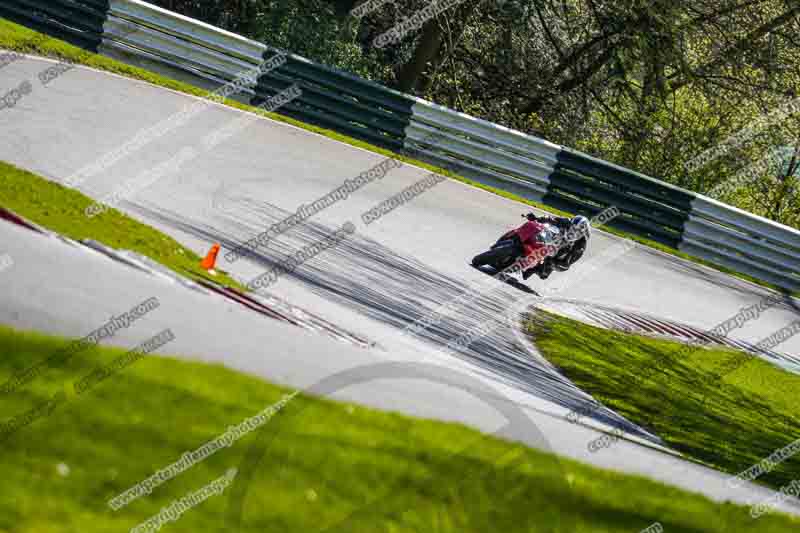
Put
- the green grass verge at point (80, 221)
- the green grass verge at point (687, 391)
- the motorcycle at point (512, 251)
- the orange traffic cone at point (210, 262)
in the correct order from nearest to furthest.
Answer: the green grass verge at point (80, 221) < the orange traffic cone at point (210, 262) < the green grass verge at point (687, 391) < the motorcycle at point (512, 251)

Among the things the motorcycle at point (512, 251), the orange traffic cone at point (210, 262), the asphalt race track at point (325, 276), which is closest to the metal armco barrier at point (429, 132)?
the asphalt race track at point (325, 276)

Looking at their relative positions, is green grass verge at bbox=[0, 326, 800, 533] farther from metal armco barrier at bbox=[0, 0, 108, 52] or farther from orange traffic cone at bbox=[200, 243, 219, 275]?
metal armco barrier at bbox=[0, 0, 108, 52]

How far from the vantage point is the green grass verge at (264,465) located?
551cm

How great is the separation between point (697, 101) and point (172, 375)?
61.7 feet

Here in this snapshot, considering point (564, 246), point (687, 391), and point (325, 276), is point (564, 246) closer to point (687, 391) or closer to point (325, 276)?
point (687, 391)

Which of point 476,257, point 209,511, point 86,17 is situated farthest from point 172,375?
point 86,17

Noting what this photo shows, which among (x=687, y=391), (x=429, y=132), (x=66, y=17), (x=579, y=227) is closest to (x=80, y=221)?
(x=687, y=391)

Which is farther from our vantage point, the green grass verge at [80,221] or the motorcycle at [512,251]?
the motorcycle at [512,251]

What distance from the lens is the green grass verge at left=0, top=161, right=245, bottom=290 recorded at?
830 cm

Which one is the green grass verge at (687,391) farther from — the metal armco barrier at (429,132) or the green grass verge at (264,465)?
the metal armco barrier at (429,132)

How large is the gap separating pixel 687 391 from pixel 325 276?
4.27m

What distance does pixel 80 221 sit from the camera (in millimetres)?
8828

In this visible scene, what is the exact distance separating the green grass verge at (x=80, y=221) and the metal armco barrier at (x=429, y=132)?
7.32 meters

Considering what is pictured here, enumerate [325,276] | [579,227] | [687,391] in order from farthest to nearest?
[579,227]
[687,391]
[325,276]
